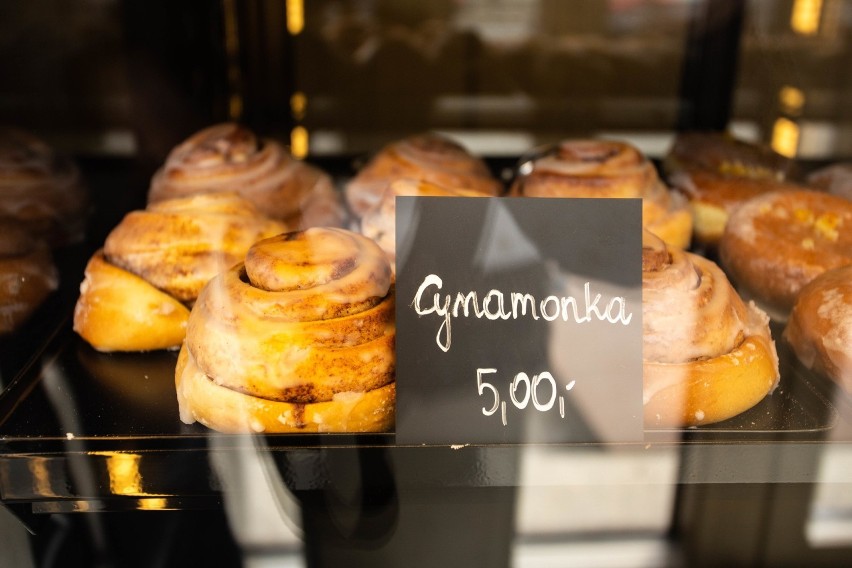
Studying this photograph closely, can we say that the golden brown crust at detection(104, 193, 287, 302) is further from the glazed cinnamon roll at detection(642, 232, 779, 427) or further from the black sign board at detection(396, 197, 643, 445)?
the glazed cinnamon roll at detection(642, 232, 779, 427)

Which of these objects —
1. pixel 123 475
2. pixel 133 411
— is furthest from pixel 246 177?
pixel 123 475

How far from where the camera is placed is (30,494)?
81 centimetres

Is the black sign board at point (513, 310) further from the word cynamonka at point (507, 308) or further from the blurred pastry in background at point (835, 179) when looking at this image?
the blurred pastry in background at point (835, 179)

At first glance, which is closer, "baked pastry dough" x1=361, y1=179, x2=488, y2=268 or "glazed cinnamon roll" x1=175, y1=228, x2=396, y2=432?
"glazed cinnamon roll" x1=175, y1=228, x2=396, y2=432

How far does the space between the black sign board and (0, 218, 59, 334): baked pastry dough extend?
0.65m

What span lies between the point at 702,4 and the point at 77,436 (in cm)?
134

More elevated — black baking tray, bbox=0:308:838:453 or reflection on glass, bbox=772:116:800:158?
reflection on glass, bbox=772:116:800:158

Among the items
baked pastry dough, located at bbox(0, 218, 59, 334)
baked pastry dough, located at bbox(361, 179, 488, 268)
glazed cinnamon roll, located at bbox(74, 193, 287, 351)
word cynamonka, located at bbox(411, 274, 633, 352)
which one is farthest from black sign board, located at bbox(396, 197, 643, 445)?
baked pastry dough, located at bbox(0, 218, 59, 334)

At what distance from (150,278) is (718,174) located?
3.59ft

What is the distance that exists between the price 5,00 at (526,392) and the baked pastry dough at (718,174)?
31.9 inches

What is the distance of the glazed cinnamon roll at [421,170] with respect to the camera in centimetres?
138

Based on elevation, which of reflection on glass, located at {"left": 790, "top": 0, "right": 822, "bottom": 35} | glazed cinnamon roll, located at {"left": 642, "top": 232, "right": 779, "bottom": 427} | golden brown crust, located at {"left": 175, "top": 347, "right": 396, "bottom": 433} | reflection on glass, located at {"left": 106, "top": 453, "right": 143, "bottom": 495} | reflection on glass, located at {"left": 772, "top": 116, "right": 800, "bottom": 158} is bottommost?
reflection on glass, located at {"left": 106, "top": 453, "right": 143, "bottom": 495}

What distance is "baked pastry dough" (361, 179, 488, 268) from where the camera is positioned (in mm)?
1069

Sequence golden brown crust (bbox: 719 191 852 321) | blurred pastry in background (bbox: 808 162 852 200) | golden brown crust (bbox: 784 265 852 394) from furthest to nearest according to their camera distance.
Result: blurred pastry in background (bbox: 808 162 852 200) → golden brown crust (bbox: 719 191 852 321) → golden brown crust (bbox: 784 265 852 394)
